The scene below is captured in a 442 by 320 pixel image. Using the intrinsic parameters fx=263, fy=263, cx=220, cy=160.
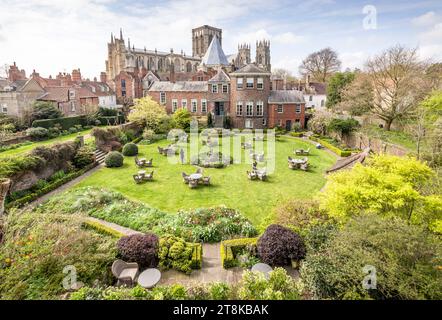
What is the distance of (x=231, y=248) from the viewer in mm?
10023

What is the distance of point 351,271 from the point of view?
271 inches

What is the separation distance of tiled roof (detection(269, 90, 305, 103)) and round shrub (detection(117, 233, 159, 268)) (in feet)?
100

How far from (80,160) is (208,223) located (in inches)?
552

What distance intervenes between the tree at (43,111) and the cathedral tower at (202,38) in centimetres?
5060

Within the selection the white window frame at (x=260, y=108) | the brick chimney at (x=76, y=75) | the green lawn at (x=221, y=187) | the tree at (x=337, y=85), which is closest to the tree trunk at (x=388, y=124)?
the green lawn at (x=221, y=187)

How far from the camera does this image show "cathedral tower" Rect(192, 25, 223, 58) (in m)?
73.2

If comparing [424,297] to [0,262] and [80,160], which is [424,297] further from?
[80,160]

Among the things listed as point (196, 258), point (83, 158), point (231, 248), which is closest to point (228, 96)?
point (83, 158)

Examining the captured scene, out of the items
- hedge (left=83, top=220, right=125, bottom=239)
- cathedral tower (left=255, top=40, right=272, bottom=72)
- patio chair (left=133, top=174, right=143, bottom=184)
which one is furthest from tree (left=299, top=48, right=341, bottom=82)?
hedge (left=83, top=220, right=125, bottom=239)

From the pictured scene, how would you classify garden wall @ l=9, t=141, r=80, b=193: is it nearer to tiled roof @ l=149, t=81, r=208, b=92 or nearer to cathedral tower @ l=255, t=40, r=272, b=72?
tiled roof @ l=149, t=81, r=208, b=92

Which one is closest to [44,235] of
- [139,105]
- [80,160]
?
[80,160]

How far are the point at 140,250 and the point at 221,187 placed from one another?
28.3 ft

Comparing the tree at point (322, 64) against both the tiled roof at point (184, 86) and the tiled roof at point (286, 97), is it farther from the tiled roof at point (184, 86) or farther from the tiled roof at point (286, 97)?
the tiled roof at point (184, 86)

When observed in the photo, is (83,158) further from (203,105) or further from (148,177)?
(203,105)
